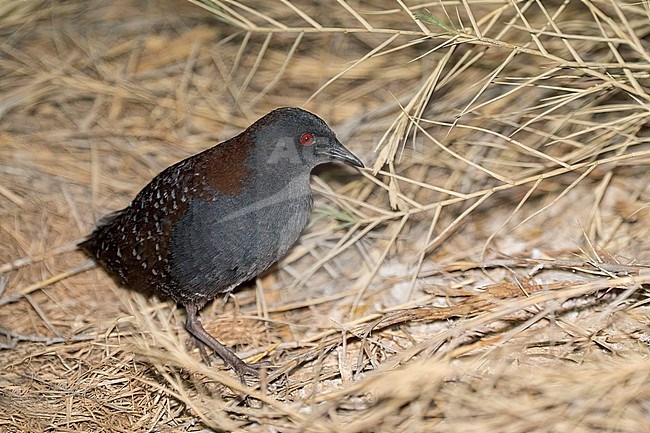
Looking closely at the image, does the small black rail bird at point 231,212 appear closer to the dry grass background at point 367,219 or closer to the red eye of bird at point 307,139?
the red eye of bird at point 307,139

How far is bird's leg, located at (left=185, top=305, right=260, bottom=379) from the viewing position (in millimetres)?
3238

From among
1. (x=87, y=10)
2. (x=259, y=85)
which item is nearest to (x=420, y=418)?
(x=259, y=85)

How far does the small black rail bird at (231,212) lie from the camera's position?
124 inches

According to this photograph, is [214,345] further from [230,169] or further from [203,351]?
[230,169]

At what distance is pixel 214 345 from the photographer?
3336 mm

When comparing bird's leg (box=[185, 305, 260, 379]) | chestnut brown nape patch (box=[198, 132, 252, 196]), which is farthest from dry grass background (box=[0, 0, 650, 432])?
chestnut brown nape patch (box=[198, 132, 252, 196])

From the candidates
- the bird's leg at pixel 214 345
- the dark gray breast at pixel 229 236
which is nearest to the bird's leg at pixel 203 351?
the bird's leg at pixel 214 345

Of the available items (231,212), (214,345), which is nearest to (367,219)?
(231,212)

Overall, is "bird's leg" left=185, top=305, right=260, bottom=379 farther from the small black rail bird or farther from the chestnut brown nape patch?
the chestnut brown nape patch

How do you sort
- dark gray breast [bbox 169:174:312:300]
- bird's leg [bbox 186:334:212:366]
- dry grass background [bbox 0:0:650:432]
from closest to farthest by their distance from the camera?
1. dry grass background [bbox 0:0:650:432]
2. dark gray breast [bbox 169:174:312:300]
3. bird's leg [bbox 186:334:212:366]

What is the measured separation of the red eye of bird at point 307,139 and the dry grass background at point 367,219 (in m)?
0.32

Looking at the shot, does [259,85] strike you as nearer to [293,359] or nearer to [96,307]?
[96,307]

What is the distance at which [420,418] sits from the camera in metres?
2.49

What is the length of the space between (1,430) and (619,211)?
2818 mm
